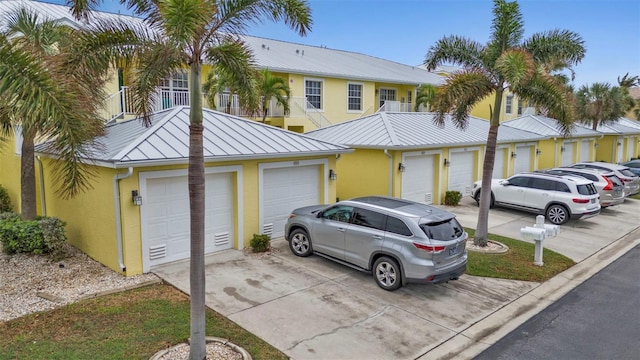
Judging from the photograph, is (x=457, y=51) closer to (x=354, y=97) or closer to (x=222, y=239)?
(x=222, y=239)

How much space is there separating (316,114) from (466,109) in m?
12.0

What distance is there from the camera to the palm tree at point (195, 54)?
5.94m

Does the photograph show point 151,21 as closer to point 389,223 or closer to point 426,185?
point 389,223

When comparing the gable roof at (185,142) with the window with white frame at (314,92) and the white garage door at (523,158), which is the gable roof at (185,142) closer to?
the window with white frame at (314,92)

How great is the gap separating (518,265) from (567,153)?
2235cm

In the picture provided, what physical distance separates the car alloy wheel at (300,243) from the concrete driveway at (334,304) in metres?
0.19

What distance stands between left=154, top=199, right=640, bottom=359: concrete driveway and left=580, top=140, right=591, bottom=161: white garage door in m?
23.2

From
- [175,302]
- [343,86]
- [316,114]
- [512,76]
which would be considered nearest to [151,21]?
[175,302]

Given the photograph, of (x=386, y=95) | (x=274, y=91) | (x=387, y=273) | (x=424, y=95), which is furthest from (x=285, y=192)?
(x=424, y=95)

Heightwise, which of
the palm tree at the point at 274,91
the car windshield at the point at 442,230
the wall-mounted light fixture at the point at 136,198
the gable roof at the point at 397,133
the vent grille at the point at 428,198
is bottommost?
the vent grille at the point at 428,198

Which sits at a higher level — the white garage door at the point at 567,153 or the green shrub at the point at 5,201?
the white garage door at the point at 567,153

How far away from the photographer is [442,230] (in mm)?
8992

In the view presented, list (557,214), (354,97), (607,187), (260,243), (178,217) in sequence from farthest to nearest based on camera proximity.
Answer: (354,97) → (607,187) → (557,214) → (260,243) → (178,217)

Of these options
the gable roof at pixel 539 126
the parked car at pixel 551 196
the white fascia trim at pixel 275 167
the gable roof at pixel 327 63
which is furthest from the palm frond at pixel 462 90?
the gable roof at pixel 539 126
